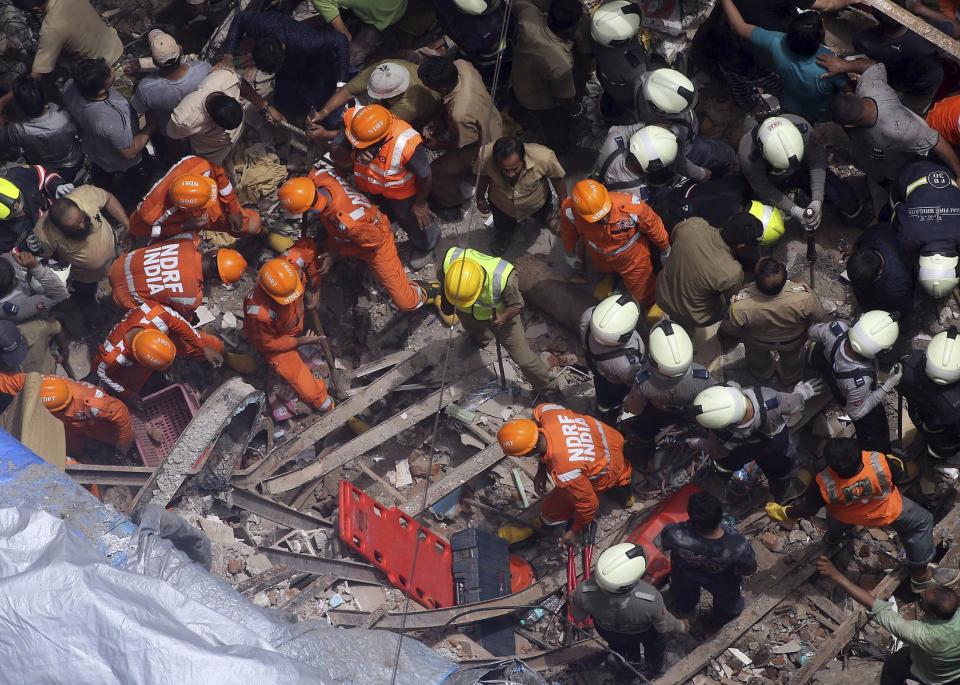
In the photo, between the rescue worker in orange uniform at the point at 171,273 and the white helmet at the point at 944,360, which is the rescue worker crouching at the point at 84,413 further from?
the white helmet at the point at 944,360

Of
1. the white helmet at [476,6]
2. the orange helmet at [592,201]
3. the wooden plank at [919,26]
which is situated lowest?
the orange helmet at [592,201]

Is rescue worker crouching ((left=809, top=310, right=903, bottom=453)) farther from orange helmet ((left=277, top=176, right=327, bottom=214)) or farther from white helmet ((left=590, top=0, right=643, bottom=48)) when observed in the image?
orange helmet ((left=277, top=176, right=327, bottom=214))

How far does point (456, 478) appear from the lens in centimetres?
840

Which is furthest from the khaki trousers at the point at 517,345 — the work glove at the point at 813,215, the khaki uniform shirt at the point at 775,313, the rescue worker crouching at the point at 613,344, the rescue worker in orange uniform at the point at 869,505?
the work glove at the point at 813,215

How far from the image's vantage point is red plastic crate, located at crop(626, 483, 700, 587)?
780cm

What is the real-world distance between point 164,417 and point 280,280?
6.09ft

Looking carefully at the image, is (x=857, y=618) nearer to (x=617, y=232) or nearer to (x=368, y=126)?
(x=617, y=232)

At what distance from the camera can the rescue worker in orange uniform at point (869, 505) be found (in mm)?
6902

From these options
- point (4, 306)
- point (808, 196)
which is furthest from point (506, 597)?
point (4, 306)

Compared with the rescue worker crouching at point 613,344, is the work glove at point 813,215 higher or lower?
higher

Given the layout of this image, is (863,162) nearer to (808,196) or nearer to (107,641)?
(808,196)

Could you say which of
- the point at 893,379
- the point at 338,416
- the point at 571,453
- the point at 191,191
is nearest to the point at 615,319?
the point at 571,453

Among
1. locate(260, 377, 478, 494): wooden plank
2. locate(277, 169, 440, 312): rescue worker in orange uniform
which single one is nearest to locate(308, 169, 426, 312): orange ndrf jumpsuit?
locate(277, 169, 440, 312): rescue worker in orange uniform

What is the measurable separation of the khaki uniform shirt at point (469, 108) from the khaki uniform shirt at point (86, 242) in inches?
118
